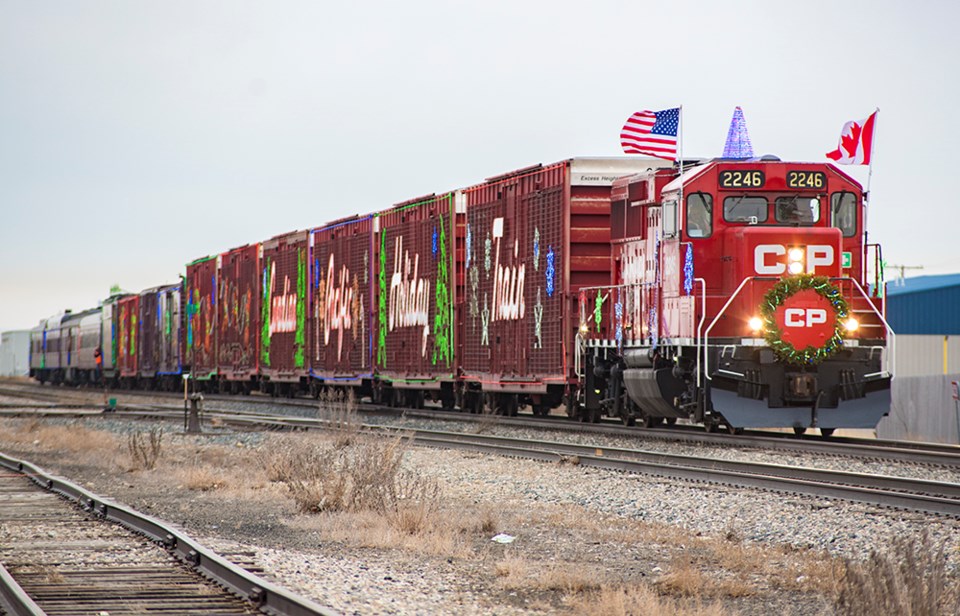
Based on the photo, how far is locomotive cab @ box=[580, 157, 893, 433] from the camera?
53.6 feet

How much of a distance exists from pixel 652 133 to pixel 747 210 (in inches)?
148

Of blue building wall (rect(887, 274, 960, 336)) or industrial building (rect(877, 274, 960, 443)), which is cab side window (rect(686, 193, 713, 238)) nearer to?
industrial building (rect(877, 274, 960, 443))

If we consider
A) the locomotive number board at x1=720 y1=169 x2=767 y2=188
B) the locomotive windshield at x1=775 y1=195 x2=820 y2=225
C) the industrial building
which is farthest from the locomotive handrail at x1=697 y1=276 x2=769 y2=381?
the industrial building

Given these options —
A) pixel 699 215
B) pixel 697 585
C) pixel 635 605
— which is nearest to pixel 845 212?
pixel 699 215

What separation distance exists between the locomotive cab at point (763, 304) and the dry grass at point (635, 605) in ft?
28.8

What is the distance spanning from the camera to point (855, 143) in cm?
1822

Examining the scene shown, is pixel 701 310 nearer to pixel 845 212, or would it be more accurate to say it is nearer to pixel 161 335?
pixel 845 212

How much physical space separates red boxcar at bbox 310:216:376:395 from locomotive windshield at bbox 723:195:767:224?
1441 cm

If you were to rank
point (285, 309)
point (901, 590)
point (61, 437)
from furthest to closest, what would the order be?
point (285, 309) → point (61, 437) → point (901, 590)

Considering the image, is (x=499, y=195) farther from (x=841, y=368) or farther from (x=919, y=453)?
(x=919, y=453)

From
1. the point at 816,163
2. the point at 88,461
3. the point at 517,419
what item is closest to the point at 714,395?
the point at 816,163

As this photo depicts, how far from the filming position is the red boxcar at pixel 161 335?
50344 millimetres

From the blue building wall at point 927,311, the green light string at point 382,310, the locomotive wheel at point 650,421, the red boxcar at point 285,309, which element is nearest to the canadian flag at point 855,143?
the locomotive wheel at point 650,421

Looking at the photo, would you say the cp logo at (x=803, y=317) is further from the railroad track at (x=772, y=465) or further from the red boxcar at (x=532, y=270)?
the red boxcar at (x=532, y=270)
